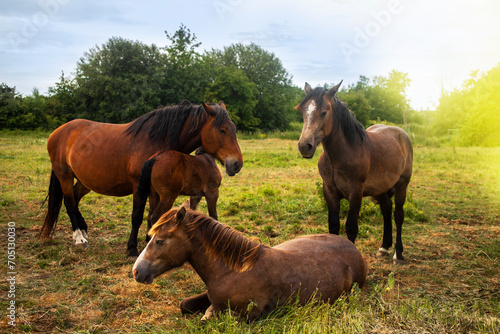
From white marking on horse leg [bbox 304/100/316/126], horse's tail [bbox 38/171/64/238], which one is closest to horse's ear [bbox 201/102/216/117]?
white marking on horse leg [bbox 304/100/316/126]

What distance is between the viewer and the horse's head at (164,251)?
314cm

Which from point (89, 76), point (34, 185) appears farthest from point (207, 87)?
point (34, 185)

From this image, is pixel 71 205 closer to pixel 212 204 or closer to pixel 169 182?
pixel 169 182

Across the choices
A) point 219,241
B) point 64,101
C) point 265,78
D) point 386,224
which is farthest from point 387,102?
point 219,241

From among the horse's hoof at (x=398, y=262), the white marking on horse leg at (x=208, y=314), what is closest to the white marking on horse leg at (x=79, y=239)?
the white marking on horse leg at (x=208, y=314)

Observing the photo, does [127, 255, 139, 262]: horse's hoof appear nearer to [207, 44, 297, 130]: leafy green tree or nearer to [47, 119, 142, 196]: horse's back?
[47, 119, 142, 196]: horse's back

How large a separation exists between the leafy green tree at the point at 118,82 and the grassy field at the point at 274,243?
20.4m

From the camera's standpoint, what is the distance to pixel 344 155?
182 inches

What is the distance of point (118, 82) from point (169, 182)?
28.4 metres

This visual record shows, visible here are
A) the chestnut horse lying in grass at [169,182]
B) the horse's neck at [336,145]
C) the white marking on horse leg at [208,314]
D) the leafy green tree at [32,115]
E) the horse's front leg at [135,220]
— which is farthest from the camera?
the leafy green tree at [32,115]

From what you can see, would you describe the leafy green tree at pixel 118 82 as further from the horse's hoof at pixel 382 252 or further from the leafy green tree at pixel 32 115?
the horse's hoof at pixel 382 252

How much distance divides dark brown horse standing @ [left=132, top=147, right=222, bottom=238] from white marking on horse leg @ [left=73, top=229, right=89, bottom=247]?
1182mm

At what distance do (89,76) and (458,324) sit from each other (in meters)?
34.6

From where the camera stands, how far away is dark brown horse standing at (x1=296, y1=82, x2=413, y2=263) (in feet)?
14.3
